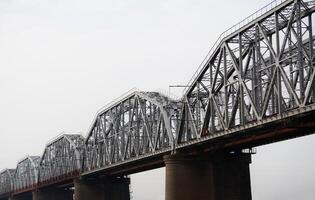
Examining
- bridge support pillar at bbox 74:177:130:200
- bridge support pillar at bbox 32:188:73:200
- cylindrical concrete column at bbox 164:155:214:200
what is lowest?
cylindrical concrete column at bbox 164:155:214:200

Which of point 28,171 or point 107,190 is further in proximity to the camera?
point 28,171

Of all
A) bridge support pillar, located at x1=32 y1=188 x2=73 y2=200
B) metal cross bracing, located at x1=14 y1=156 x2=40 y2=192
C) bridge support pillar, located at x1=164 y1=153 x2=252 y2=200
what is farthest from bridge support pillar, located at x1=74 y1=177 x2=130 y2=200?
metal cross bracing, located at x1=14 y1=156 x2=40 y2=192

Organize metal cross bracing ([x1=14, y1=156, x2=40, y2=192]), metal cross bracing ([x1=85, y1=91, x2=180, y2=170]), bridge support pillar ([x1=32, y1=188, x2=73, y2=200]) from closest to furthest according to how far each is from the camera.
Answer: metal cross bracing ([x1=85, y1=91, x2=180, y2=170]), bridge support pillar ([x1=32, y1=188, x2=73, y2=200]), metal cross bracing ([x1=14, y1=156, x2=40, y2=192])

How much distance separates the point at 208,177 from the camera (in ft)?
229

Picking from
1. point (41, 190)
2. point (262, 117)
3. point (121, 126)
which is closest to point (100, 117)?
point (121, 126)

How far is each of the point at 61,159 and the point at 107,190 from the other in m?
36.2

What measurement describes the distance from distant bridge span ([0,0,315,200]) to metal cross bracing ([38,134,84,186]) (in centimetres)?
1101

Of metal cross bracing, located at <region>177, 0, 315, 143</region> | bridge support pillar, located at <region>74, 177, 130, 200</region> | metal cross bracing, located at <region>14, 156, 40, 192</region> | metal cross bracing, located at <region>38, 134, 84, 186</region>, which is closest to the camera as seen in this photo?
metal cross bracing, located at <region>177, 0, 315, 143</region>

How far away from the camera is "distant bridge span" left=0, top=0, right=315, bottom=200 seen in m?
50.1

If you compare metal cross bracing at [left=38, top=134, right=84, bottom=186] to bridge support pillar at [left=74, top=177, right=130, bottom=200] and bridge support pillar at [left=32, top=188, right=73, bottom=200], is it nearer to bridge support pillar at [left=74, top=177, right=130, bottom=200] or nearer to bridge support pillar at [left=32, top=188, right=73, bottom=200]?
bridge support pillar at [left=32, top=188, right=73, bottom=200]

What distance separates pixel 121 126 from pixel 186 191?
34.9 m

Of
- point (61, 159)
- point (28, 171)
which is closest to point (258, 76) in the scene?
point (61, 159)

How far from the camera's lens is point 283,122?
1978 inches

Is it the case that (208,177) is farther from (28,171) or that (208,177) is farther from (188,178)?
(28,171)
